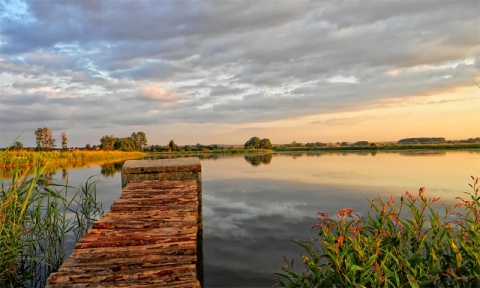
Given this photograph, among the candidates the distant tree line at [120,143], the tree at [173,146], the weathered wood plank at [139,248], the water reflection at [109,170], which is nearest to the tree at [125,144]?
the distant tree line at [120,143]

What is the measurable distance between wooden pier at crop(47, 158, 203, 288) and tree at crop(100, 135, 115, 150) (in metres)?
58.7

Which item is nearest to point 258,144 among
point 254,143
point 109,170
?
point 254,143

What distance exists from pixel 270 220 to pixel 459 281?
24.3 feet

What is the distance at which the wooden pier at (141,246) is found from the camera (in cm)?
397

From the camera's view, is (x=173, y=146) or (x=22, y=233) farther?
(x=173, y=146)

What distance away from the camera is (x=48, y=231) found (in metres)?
7.34

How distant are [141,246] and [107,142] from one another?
6334 cm

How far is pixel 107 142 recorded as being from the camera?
207ft

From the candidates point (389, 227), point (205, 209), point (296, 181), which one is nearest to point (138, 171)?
point (205, 209)

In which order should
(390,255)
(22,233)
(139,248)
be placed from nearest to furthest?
(390,255), (139,248), (22,233)

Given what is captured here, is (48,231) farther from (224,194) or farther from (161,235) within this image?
(224,194)

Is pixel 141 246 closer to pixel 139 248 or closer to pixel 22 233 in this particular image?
pixel 139 248

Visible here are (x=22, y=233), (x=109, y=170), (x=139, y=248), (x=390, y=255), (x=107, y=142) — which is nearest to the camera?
(x=390, y=255)

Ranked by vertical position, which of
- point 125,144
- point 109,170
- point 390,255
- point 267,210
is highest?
point 125,144
